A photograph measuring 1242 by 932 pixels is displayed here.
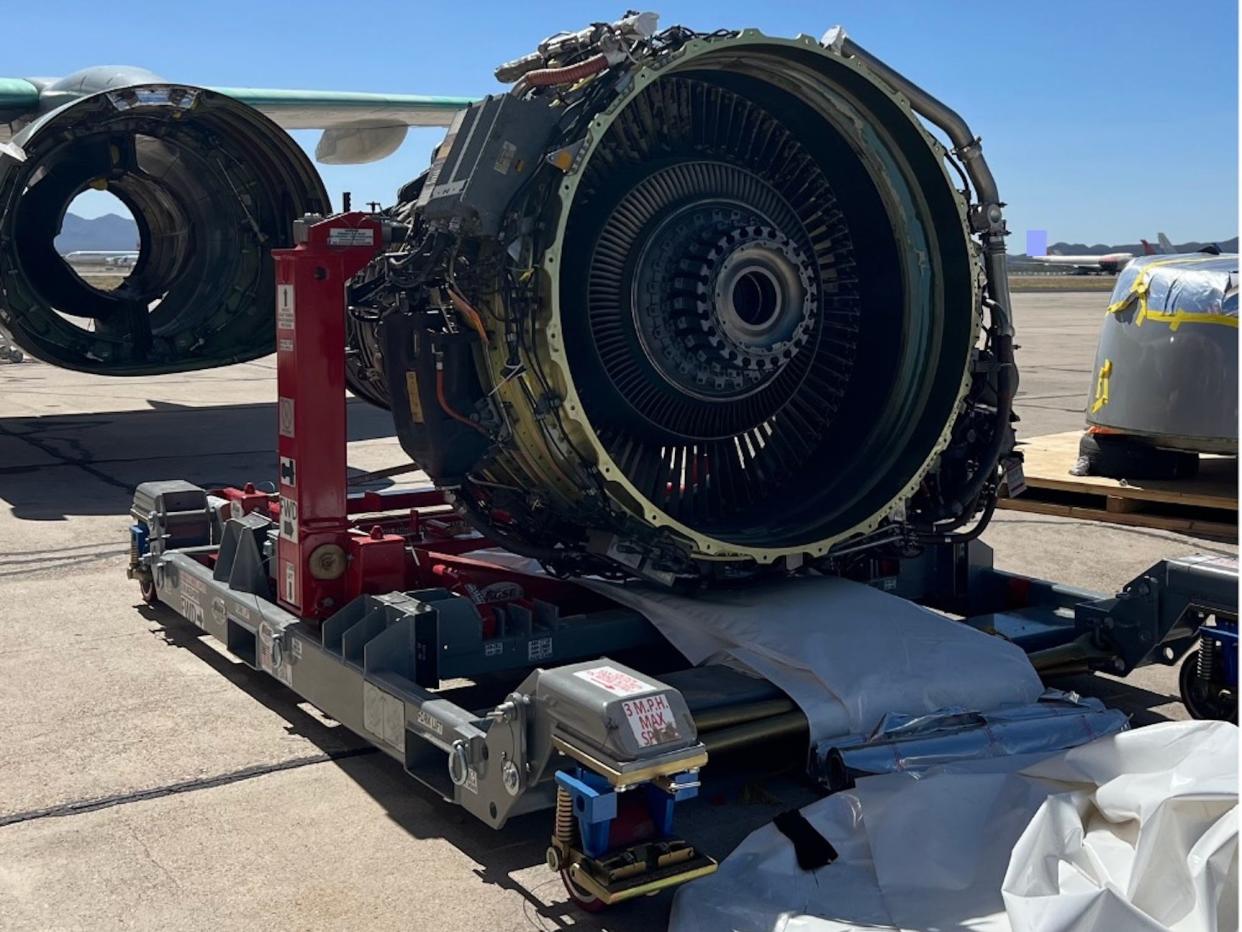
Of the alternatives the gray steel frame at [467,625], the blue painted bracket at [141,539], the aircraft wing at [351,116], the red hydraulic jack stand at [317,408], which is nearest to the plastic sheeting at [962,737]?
the gray steel frame at [467,625]

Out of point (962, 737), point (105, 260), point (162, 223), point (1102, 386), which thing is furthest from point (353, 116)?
point (105, 260)

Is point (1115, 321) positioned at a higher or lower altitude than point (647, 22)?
lower

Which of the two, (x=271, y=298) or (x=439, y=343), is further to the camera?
(x=271, y=298)

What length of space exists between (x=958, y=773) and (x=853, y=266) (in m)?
1.82

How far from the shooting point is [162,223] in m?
10.8

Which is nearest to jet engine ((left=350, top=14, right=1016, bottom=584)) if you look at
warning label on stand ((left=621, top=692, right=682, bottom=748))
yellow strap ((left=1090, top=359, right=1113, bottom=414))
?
warning label on stand ((left=621, top=692, right=682, bottom=748))

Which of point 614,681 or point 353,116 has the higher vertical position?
point 353,116

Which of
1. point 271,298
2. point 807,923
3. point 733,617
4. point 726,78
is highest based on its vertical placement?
point 726,78

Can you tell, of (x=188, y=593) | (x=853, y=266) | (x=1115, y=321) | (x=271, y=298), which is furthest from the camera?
(x=271, y=298)

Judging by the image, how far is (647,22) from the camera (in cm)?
347

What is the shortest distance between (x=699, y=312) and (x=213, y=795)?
1831mm

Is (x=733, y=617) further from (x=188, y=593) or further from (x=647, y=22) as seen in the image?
(x=188, y=593)

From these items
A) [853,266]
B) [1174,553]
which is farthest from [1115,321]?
[853,266]

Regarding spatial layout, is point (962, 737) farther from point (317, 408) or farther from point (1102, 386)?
point (1102, 386)
